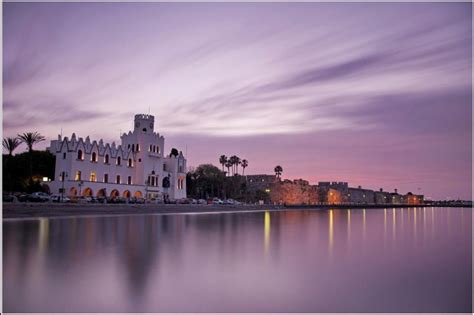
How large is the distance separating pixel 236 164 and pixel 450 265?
76.4 metres

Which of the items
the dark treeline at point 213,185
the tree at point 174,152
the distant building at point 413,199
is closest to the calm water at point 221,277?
the tree at point 174,152

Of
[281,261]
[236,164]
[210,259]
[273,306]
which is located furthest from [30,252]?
[236,164]

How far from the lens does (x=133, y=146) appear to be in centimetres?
5719

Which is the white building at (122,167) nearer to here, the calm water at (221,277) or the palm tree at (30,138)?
the palm tree at (30,138)

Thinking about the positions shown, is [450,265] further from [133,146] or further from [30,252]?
[133,146]

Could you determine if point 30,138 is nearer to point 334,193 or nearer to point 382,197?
point 334,193

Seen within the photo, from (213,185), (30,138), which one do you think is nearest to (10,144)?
(30,138)

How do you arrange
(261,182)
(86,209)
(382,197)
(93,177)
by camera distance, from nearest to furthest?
(86,209) → (93,177) → (261,182) → (382,197)

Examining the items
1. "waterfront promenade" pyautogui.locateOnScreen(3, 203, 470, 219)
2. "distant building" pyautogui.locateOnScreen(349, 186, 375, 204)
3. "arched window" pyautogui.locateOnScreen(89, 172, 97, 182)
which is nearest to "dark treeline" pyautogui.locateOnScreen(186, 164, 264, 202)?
"waterfront promenade" pyautogui.locateOnScreen(3, 203, 470, 219)

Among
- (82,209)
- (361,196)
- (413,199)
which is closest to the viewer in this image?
(82,209)

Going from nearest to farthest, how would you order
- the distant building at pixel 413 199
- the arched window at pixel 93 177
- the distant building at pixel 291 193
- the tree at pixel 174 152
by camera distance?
the arched window at pixel 93 177 → the tree at pixel 174 152 → the distant building at pixel 291 193 → the distant building at pixel 413 199

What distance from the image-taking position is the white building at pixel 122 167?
46562mm

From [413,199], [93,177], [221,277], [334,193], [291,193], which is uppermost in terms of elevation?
[93,177]

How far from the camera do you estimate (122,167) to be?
177 feet
